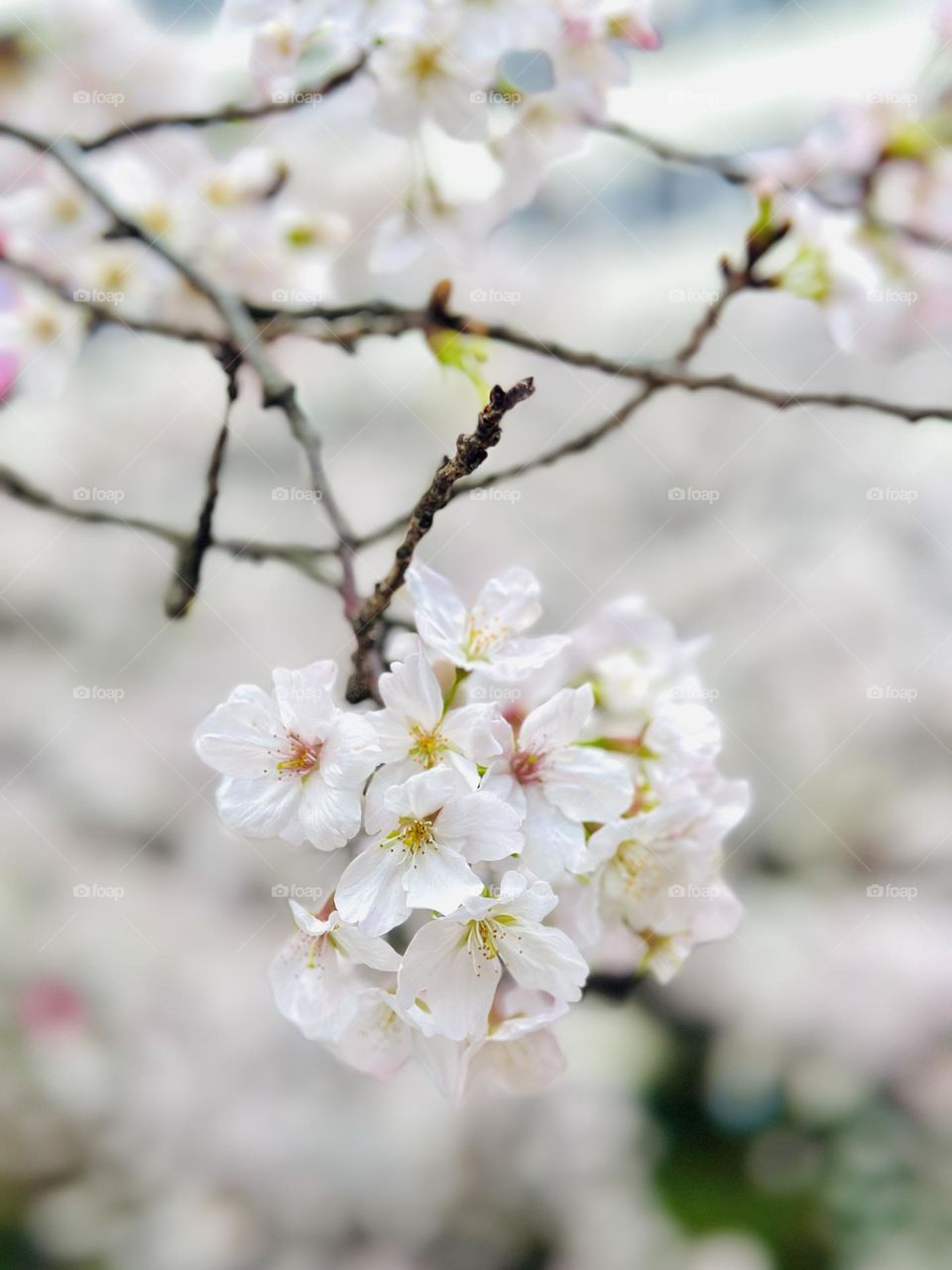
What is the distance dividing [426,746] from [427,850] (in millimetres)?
42

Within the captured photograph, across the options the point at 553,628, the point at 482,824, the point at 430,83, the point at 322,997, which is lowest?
the point at 553,628

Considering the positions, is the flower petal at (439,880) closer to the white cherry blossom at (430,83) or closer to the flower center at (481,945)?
the flower center at (481,945)

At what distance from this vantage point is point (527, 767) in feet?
1.36

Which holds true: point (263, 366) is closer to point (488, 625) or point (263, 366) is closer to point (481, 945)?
point (488, 625)

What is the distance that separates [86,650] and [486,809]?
0.94 meters

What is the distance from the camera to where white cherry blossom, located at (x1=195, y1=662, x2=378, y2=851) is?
0.37 meters

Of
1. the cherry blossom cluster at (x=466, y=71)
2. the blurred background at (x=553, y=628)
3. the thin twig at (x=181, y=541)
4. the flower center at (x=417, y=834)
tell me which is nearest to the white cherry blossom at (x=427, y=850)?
the flower center at (x=417, y=834)

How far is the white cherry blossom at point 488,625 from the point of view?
0.41 meters

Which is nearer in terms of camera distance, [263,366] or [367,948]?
[367,948]

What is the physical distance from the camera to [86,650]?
1.17 meters

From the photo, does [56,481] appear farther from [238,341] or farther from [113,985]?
[238,341]

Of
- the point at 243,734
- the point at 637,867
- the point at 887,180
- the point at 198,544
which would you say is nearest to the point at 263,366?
the point at 198,544

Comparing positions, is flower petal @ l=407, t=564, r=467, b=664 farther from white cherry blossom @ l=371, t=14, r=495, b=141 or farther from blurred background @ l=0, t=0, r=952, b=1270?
blurred background @ l=0, t=0, r=952, b=1270

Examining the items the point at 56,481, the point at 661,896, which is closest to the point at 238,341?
the point at 661,896
